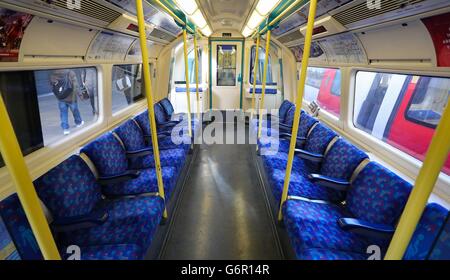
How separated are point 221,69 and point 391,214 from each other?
715 centimetres

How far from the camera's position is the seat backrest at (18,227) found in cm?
151

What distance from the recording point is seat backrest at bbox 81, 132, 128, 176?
8.50 ft

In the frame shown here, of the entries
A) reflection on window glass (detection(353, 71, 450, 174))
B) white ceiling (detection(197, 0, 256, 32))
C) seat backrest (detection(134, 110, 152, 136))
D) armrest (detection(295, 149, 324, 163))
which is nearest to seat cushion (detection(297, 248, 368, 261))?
armrest (detection(295, 149, 324, 163))

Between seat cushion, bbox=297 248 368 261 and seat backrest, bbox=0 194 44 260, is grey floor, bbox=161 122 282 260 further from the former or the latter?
seat backrest, bbox=0 194 44 260

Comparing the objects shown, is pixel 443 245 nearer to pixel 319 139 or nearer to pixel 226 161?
pixel 319 139

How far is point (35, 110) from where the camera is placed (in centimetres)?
226

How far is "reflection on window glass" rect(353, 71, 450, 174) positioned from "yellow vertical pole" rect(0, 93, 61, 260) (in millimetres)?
3344

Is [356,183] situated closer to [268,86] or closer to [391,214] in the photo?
[391,214]

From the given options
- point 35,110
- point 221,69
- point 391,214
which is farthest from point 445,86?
point 221,69

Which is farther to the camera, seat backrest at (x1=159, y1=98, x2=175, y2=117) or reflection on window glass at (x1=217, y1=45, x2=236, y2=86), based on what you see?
reflection on window glass at (x1=217, y1=45, x2=236, y2=86)

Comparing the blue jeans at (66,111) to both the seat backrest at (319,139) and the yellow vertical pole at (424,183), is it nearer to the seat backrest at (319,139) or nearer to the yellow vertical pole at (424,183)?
the seat backrest at (319,139)

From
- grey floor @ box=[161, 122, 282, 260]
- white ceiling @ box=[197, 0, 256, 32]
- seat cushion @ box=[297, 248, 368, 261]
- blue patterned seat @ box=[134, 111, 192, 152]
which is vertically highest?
white ceiling @ box=[197, 0, 256, 32]

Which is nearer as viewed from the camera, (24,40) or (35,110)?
(24,40)
